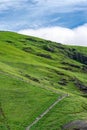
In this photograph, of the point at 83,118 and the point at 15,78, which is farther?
the point at 15,78

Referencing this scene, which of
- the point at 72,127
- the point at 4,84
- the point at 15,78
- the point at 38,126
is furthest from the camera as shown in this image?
the point at 15,78

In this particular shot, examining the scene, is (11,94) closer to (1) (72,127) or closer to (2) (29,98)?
(2) (29,98)

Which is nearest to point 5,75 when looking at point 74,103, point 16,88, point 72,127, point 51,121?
point 16,88

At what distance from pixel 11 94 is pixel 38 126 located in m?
35.9

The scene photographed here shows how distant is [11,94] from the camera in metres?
163

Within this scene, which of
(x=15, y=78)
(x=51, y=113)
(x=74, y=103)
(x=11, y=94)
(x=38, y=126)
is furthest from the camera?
(x=15, y=78)

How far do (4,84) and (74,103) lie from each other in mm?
38416

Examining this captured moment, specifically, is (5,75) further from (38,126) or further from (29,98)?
(38,126)

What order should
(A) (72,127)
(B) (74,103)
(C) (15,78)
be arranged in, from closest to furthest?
(A) (72,127)
(B) (74,103)
(C) (15,78)

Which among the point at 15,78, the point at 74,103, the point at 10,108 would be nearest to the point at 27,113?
the point at 10,108

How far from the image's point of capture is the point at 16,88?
566 feet

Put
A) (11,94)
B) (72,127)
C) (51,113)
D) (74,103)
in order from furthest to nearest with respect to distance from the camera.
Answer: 1. (11,94)
2. (74,103)
3. (51,113)
4. (72,127)

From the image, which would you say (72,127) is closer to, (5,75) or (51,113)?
(51,113)

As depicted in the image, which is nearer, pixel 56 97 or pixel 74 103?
pixel 74 103
